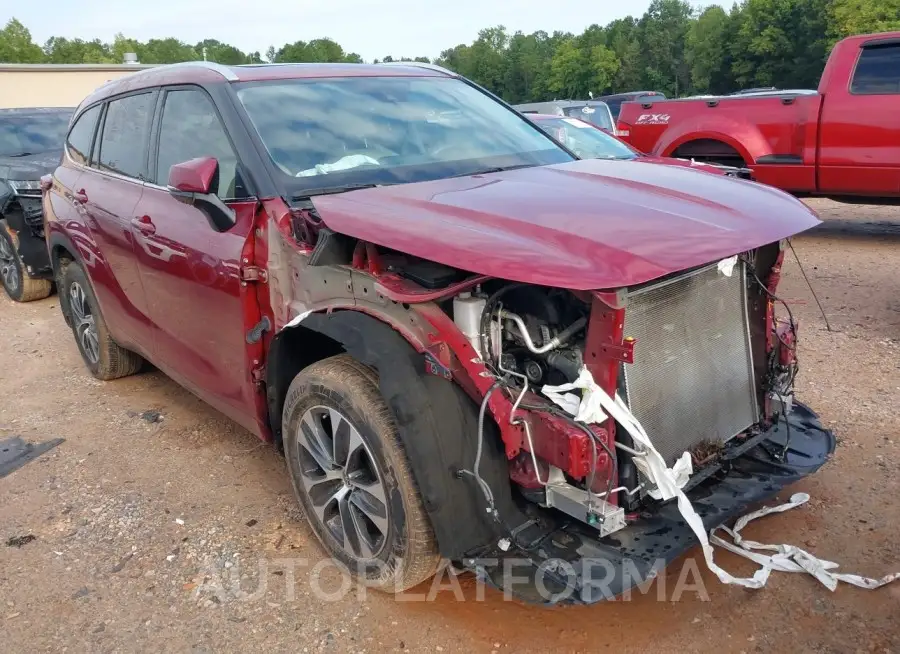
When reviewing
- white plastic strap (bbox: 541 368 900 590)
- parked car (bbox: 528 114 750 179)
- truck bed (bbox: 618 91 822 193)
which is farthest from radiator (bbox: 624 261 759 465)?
truck bed (bbox: 618 91 822 193)

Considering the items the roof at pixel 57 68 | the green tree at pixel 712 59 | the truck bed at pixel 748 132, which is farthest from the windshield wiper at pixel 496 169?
the green tree at pixel 712 59

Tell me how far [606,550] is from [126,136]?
3.51m

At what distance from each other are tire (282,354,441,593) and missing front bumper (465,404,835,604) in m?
0.27

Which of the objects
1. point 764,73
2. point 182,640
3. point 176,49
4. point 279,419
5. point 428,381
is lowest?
point 182,640

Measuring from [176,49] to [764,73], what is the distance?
8207 cm

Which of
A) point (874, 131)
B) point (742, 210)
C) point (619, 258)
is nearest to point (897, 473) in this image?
point (742, 210)

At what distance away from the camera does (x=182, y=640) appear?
2.74 m

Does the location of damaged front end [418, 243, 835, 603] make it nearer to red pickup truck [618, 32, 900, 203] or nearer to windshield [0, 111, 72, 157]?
red pickup truck [618, 32, 900, 203]

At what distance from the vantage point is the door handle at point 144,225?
371 cm

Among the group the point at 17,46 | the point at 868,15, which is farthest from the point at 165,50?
the point at 868,15

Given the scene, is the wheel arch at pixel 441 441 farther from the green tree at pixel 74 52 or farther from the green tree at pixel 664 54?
the green tree at pixel 74 52

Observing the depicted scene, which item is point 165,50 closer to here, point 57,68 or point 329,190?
point 57,68

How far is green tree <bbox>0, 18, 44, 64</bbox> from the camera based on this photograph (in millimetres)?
68312

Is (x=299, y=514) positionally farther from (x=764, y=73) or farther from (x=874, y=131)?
(x=764, y=73)
